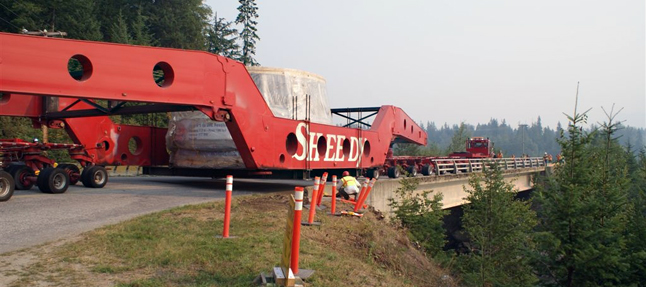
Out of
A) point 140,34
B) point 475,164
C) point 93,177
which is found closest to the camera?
point 93,177

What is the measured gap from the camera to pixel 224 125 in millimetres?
17688

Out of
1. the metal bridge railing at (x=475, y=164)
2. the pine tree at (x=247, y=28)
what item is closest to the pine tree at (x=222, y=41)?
the pine tree at (x=247, y=28)

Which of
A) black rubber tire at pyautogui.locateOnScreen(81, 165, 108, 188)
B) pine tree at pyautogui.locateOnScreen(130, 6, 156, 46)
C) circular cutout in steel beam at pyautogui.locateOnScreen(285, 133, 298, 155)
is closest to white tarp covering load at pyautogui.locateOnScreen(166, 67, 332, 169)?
circular cutout in steel beam at pyautogui.locateOnScreen(285, 133, 298, 155)

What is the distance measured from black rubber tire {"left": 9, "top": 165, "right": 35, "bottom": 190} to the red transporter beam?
2082mm

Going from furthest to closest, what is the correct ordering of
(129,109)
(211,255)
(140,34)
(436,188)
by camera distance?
(140,34) < (436,188) < (129,109) < (211,255)

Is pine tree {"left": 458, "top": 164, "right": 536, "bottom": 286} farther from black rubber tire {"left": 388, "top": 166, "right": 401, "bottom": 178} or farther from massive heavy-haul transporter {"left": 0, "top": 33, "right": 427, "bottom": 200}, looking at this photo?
massive heavy-haul transporter {"left": 0, "top": 33, "right": 427, "bottom": 200}

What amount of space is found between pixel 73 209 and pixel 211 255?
536cm

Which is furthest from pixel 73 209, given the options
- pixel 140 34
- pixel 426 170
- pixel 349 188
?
pixel 140 34

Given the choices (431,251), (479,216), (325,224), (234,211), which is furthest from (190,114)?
(479,216)

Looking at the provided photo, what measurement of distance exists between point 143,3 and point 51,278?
5961 cm

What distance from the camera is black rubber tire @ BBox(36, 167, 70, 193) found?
14406 millimetres

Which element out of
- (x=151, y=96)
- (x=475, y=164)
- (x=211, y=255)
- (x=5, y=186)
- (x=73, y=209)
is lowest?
(x=211, y=255)

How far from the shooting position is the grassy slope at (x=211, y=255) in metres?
6.80

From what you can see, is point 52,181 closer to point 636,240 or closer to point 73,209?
point 73,209
